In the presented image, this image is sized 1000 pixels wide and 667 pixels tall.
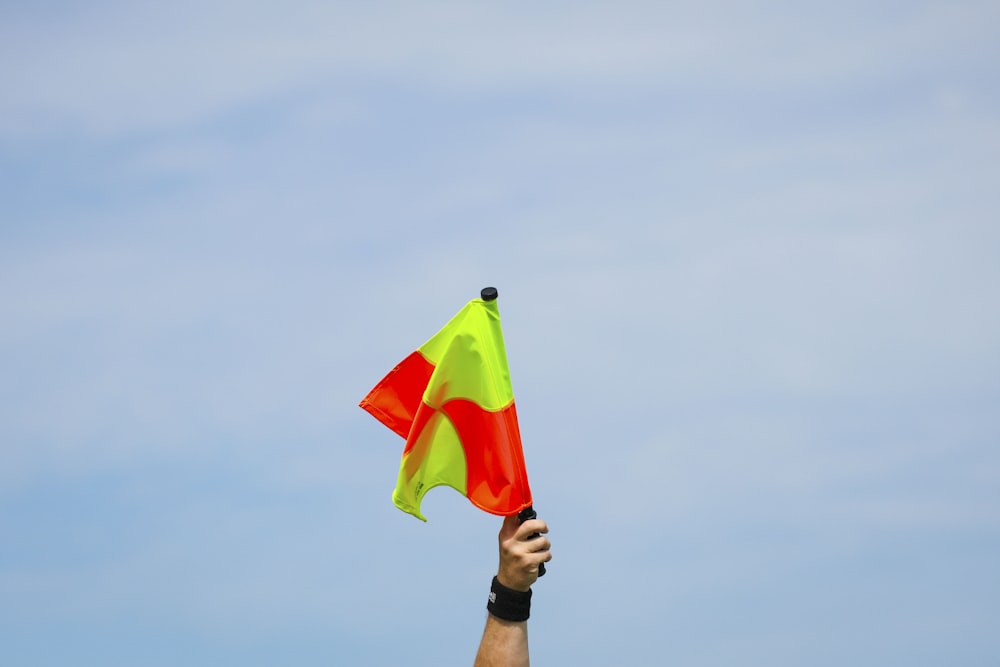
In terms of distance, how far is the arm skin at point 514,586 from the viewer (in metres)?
8.92

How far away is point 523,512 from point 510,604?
697mm

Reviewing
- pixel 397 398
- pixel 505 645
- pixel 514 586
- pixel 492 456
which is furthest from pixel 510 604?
pixel 397 398

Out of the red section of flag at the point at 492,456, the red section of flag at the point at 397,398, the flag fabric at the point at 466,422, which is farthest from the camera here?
the red section of flag at the point at 397,398

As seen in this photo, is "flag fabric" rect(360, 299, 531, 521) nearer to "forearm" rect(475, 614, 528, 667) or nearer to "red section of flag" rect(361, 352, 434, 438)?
"red section of flag" rect(361, 352, 434, 438)

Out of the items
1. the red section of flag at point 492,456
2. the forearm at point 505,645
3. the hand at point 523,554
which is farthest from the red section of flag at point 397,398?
the forearm at point 505,645

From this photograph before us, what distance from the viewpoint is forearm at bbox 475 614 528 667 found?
890 cm

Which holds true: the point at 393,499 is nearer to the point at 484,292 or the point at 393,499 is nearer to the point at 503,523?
the point at 503,523

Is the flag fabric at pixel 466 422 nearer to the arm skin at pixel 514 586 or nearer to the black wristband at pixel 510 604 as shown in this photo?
the arm skin at pixel 514 586

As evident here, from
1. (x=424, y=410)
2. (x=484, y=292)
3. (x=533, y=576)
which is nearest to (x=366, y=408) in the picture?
(x=424, y=410)

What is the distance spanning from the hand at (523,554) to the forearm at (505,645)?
0.27 metres

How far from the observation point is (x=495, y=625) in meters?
8.98

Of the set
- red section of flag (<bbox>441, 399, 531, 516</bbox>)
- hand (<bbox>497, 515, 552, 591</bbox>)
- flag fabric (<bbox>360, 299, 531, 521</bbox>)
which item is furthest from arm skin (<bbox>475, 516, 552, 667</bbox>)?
flag fabric (<bbox>360, 299, 531, 521</bbox>)

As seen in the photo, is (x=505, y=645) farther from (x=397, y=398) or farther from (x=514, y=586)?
(x=397, y=398)

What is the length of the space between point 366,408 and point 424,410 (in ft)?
2.08
